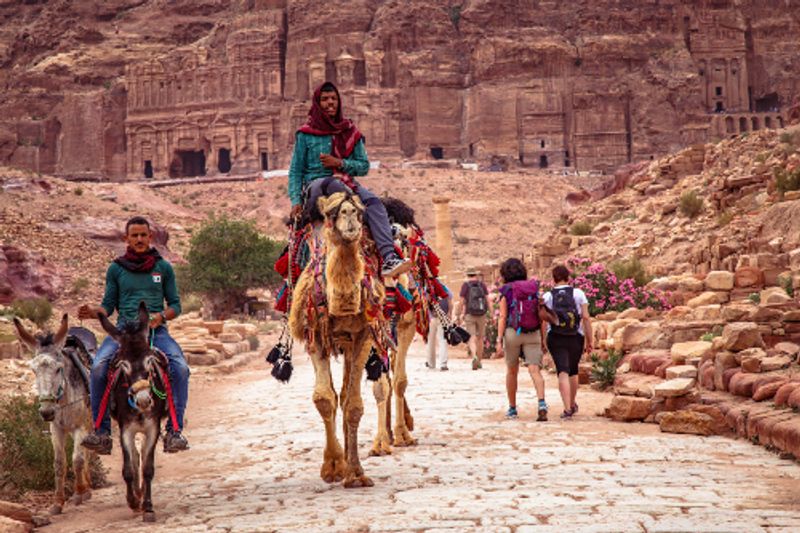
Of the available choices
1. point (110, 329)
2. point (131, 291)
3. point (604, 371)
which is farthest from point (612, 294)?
point (110, 329)

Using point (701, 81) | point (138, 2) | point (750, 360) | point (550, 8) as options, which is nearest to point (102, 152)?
point (138, 2)

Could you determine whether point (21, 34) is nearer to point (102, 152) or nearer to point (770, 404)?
point (102, 152)

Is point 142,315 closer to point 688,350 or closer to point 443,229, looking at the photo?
point 688,350

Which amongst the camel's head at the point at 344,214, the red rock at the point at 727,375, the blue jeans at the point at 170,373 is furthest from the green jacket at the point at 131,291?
the red rock at the point at 727,375

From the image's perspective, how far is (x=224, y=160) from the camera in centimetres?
8838

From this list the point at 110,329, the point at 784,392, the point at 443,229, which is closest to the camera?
the point at 110,329

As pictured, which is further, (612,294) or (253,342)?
(253,342)

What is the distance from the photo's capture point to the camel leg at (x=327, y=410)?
348 inches

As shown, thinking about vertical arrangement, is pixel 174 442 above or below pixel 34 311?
below

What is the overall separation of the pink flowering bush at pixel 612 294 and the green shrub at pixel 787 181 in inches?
169

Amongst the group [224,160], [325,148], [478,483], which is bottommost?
[478,483]

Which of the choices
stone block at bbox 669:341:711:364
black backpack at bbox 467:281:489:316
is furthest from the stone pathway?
black backpack at bbox 467:281:489:316

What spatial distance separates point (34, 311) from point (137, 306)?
21051 millimetres

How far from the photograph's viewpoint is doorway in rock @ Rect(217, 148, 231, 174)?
87625 mm
